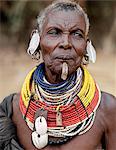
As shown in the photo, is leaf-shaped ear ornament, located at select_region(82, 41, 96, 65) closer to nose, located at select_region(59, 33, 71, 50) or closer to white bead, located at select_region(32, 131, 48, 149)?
nose, located at select_region(59, 33, 71, 50)

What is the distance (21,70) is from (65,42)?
8739 millimetres

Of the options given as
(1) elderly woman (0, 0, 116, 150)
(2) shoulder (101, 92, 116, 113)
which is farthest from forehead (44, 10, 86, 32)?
(2) shoulder (101, 92, 116, 113)

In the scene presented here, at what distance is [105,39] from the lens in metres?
13.7

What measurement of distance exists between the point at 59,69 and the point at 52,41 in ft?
0.53

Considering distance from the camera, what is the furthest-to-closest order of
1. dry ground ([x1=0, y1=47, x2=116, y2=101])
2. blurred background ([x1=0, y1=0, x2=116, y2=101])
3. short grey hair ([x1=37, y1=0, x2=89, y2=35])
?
blurred background ([x1=0, y1=0, x2=116, y2=101]), dry ground ([x1=0, y1=47, x2=116, y2=101]), short grey hair ([x1=37, y1=0, x2=89, y2=35])

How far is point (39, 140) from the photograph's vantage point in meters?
3.53

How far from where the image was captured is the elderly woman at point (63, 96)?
3.40 metres

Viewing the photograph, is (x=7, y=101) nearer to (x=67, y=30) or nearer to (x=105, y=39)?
(x=67, y=30)

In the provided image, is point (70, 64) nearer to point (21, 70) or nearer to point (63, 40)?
point (63, 40)

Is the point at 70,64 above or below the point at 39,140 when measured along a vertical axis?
above

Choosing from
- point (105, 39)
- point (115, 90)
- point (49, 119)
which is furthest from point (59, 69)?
point (105, 39)

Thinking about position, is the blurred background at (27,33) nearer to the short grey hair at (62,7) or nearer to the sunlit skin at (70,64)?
the sunlit skin at (70,64)

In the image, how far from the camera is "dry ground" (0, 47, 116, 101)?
10.8m

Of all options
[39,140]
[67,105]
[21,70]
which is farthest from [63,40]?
[21,70]
